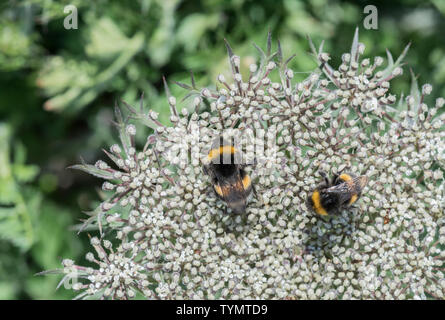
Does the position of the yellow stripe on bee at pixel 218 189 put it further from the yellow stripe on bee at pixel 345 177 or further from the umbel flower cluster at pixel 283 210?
the yellow stripe on bee at pixel 345 177

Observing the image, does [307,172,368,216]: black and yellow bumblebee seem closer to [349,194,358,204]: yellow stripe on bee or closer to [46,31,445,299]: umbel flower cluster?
[349,194,358,204]: yellow stripe on bee

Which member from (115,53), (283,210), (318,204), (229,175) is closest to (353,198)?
(318,204)

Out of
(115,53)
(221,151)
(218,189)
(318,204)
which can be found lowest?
(318,204)

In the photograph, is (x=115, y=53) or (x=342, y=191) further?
(x=115, y=53)

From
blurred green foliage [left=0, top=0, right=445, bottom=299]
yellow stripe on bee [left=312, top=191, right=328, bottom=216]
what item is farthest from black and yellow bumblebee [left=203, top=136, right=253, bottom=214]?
blurred green foliage [left=0, top=0, right=445, bottom=299]

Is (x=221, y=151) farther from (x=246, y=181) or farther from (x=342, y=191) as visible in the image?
(x=342, y=191)

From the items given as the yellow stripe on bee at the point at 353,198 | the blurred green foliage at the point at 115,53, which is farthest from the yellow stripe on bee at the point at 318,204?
the blurred green foliage at the point at 115,53
